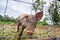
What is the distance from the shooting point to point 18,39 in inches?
187

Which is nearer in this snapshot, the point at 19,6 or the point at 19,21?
Answer: the point at 19,21

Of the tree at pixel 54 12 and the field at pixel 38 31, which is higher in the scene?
the tree at pixel 54 12

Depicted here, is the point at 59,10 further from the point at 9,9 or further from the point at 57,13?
the point at 9,9

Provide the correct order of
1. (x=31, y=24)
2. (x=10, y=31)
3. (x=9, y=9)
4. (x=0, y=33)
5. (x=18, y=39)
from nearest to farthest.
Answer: (x=31, y=24) < (x=18, y=39) < (x=0, y=33) < (x=9, y=9) < (x=10, y=31)

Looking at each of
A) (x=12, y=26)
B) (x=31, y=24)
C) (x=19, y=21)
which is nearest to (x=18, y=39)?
(x=19, y=21)

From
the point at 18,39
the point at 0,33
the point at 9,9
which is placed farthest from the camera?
the point at 9,9

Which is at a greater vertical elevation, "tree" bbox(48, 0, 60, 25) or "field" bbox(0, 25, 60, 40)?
"tree" bbox(48, 0, 60, 25)

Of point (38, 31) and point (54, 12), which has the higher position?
point (54, 12)

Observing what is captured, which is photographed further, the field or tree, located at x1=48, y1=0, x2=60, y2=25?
tree, located at x1=48, y1=0, x2=60, y2=25

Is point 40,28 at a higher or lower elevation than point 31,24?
lower

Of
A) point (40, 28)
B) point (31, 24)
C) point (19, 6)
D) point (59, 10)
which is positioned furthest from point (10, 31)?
point (31, 24)

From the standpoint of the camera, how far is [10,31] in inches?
245

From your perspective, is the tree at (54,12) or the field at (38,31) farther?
the tree at (54,12)

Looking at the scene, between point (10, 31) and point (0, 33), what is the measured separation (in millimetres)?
768
